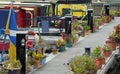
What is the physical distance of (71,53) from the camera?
69.7 feet

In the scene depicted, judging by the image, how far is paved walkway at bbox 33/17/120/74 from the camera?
16986 mm

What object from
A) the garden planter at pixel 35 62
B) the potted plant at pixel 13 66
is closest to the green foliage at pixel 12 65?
the potted plant at pixel 13 66

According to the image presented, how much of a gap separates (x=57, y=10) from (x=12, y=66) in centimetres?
2399

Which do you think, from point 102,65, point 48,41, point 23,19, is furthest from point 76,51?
point 23,19

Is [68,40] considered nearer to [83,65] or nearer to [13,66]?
[83,65]

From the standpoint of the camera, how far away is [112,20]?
1497 inches

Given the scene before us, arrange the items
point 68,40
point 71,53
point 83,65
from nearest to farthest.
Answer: point 83,65, point 71,53, point 68,40

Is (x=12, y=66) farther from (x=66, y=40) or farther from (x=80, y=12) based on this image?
(x=80, y=12)

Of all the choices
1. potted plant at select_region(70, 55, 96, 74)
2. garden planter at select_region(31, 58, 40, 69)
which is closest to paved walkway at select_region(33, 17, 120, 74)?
garden planter at select_region(31, 58, 40, 69)

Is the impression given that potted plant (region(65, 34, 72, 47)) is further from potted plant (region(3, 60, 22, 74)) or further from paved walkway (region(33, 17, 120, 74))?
potted plant (region(3, 60, 22, 74))

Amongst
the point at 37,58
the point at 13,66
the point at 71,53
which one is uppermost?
the point at 13,66

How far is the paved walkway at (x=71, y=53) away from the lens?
17.0 meters

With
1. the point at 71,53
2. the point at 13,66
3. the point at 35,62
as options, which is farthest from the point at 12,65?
the point at 71,53

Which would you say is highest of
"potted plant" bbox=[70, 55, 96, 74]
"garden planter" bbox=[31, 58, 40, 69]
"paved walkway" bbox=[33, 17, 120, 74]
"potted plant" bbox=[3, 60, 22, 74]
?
"potted plant" bbox=[3, 60, 22, 74]
